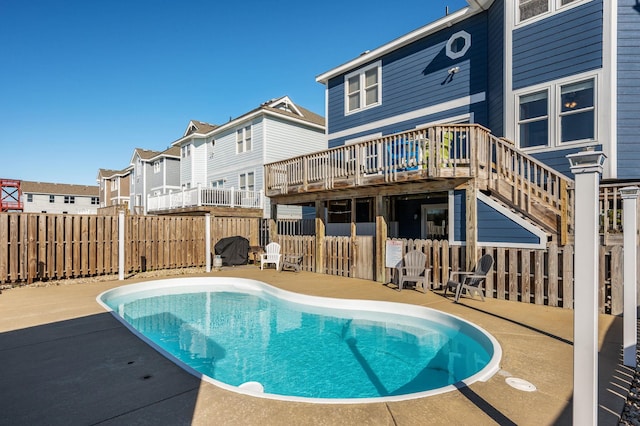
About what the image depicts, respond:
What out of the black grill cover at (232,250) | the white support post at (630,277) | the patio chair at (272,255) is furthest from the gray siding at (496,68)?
the black grill cover at (232,250)

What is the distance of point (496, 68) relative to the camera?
9.98 m

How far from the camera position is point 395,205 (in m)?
13.7

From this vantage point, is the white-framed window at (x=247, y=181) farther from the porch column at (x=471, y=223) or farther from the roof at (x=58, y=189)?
the roof at (x=58, y=189)

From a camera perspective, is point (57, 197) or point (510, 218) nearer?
point (510, 218)

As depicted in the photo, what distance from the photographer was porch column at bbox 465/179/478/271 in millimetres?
8031

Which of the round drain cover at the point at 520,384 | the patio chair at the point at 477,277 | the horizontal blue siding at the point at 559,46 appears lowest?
the round drain cover at the point at 520,384

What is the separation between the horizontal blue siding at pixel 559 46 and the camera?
8.03 metres

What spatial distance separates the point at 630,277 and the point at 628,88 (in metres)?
6.35

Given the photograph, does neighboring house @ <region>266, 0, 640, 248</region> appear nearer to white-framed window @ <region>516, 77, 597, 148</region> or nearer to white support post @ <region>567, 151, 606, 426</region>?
white-framed window @ <region>516, 77, 597, 148</region>

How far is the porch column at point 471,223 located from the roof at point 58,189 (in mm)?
52179

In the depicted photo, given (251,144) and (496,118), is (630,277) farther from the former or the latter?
(251,144)

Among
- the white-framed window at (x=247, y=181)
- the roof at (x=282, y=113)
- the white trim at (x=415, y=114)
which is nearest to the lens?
the white trim at (x=415, y=114)

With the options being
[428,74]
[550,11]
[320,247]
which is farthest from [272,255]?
[550,11]

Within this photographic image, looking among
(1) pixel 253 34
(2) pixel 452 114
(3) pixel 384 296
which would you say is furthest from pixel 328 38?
(3) pixel 384 296
